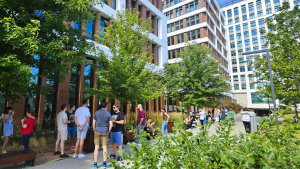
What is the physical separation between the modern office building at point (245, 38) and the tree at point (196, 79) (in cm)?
4175

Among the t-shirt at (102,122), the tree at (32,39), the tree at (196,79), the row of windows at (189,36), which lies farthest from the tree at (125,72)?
the row of windows at (189,36)

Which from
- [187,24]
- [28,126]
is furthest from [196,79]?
[187,24]

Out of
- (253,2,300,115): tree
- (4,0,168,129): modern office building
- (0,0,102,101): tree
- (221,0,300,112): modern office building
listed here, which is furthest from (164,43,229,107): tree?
(221,0,300,112): modern office building

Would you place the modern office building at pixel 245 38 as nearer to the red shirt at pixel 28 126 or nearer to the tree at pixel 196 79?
the tree at pixel 196 79

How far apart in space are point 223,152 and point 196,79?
18968mm

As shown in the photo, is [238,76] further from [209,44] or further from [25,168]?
[25,168]

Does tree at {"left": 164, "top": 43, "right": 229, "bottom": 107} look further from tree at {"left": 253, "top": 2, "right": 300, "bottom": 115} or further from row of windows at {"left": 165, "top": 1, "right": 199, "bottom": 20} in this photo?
row of windows at {"left": 165, "top": 1, "right": 199, "bottom": 20}

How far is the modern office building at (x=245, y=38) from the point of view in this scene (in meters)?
54.5

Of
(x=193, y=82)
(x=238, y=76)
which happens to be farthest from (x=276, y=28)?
(x=238, y=76)

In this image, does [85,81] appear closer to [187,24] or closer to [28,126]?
[28,126]

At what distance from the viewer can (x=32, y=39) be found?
4746 millimetres

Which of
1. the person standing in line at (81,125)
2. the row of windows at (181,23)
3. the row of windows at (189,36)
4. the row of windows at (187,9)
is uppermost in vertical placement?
the row of windows at (187,9)

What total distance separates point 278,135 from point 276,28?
57.8 ft

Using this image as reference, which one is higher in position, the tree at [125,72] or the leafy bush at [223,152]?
the tree at [125,72]
